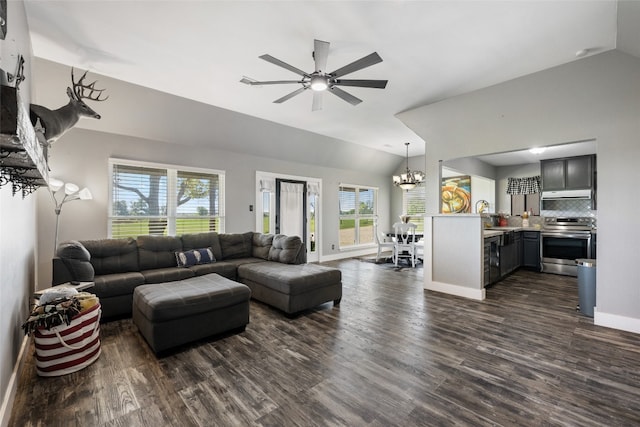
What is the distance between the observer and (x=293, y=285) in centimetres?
339

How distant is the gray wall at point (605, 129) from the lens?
2.99m

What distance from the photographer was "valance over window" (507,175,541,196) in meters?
6.89

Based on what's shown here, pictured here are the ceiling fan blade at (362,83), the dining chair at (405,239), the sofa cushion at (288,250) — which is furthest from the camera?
the dining chair at (405,239)

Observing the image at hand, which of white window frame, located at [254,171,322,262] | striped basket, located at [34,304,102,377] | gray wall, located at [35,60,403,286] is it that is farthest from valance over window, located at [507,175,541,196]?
striped basket, located at [34,304,102,377]

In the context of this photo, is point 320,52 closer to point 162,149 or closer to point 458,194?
point 162,149

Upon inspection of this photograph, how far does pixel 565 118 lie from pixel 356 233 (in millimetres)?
5794

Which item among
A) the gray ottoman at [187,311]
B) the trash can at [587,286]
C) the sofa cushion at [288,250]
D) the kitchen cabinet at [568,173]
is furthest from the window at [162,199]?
the kitchen cabinet at [568,173]

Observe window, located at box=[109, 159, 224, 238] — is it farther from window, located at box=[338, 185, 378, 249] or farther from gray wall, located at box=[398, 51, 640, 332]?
gray wall, located at box=[398, 51, 640, 332]

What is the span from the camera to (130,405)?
186cm

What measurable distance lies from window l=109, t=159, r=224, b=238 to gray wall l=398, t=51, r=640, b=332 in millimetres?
5211

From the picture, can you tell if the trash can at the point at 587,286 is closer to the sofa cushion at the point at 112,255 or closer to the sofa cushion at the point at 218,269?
the sofa cushion at the point at 218,269

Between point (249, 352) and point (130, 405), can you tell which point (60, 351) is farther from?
point (249, 352)

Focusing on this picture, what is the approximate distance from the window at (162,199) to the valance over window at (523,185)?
7274mm

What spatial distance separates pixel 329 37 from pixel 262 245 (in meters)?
3.42
